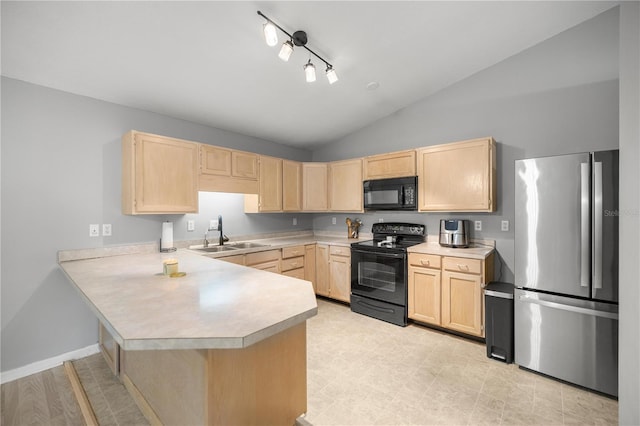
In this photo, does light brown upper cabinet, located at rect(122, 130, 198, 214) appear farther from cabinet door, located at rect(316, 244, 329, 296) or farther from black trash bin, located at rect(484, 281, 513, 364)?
black trash bin, located at rect(484, 281, 513, 364)

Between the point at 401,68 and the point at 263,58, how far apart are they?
1.53 m

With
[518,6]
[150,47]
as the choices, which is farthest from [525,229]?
[150,47]

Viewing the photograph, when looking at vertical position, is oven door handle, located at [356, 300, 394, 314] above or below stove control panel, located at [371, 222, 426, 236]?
below

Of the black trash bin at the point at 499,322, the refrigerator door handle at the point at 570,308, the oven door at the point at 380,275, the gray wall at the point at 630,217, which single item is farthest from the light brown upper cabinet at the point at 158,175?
the gray wall at the point at 630,217

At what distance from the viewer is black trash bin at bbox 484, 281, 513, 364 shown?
8.18 feet

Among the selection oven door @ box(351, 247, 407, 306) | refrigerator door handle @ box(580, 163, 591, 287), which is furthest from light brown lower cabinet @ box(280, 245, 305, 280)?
refrigerator door handle @ box(580, 163, 591, 287)

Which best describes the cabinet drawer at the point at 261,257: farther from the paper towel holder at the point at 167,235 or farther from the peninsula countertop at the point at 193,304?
Answer: the peninsula countertop at the point at 193,304

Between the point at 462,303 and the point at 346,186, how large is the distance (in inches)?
87.9

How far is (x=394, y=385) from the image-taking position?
7.09 ft

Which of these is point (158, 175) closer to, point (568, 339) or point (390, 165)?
point (390, 165)

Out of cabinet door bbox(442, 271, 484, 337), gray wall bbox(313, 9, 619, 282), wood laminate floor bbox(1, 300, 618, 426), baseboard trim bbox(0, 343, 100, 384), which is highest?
gray wall bbox(313, 9, 619, 282)

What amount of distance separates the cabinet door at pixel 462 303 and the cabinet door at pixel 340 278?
1.28m

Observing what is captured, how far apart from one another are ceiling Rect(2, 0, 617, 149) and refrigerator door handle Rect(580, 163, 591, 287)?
1.58m

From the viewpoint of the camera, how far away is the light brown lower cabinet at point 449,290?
277cm
